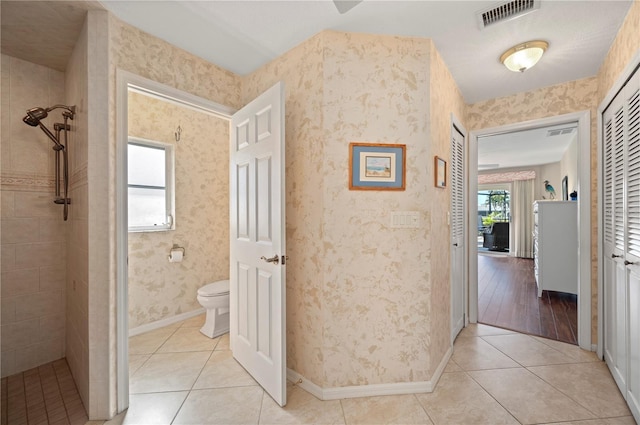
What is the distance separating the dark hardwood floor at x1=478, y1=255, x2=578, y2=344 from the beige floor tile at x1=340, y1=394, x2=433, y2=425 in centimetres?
181

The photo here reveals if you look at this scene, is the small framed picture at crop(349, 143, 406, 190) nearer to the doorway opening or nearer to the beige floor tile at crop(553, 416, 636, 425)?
the beige floor tile at crop(553, 416, 636, 425)

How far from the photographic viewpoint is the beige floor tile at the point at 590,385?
175 centimetres

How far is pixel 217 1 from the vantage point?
1.62 metres

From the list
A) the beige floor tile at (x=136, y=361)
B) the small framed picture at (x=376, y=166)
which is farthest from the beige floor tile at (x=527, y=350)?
the beige floor tile at (x=136, y=361)

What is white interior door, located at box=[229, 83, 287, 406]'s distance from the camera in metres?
1.77

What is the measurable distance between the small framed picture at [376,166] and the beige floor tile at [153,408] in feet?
5.82

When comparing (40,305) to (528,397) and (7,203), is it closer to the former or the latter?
(7,203)

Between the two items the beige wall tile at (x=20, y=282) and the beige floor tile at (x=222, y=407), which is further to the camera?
the beige wall tile at (x=20, y=282)

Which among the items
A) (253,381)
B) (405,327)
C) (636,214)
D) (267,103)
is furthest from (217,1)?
(636,214)

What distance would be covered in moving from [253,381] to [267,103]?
6.37ft

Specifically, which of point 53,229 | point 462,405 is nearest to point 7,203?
point 53,229

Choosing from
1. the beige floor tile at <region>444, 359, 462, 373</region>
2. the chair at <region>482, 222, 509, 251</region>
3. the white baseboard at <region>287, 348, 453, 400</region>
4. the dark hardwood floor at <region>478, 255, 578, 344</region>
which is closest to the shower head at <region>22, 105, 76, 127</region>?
the white baseboard at <region>287, 348, 453, 400</region>

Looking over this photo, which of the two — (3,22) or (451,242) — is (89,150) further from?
(451,242)

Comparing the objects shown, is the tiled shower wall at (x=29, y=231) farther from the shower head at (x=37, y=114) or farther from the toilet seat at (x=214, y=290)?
the toilet seat at (x=214, y=290)
